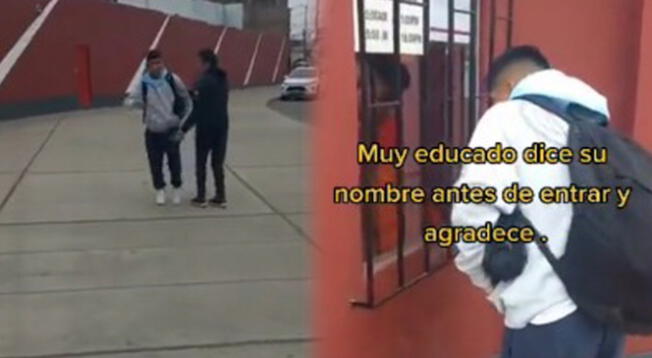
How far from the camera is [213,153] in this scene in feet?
30.9

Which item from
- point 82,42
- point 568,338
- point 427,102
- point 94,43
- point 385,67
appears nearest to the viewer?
point 568,338

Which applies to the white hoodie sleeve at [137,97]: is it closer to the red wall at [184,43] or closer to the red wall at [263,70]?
the red wall at [184,43]

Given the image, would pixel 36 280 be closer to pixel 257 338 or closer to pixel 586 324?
pixel 257 338

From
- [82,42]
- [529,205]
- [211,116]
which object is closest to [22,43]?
[82,42]

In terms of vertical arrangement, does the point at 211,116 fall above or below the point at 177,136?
above

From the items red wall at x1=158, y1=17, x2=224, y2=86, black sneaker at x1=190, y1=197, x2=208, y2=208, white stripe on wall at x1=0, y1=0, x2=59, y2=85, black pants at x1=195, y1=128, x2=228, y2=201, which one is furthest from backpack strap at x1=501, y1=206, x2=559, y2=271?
red wall at x1=158, y1=17, x2=224, y2=86

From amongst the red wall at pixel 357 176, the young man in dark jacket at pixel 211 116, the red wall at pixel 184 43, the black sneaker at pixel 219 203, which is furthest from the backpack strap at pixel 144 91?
the red wall at pixel 184 43

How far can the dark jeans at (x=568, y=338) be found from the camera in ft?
9.06

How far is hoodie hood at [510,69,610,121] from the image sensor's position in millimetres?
2793

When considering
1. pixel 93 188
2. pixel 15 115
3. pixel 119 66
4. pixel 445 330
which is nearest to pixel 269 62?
pixel 119 66

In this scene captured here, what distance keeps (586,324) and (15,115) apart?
70.5 feet

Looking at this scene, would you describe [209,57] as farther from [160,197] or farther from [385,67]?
[385,67]

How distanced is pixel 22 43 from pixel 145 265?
17.7 meters

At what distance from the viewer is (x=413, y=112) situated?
3.38 meters
